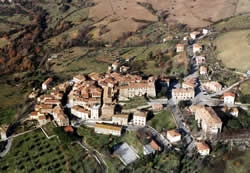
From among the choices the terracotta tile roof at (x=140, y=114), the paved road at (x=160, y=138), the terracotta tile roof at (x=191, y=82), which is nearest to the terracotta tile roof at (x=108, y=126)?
the terracotta tile roof at (x=140, y=114)

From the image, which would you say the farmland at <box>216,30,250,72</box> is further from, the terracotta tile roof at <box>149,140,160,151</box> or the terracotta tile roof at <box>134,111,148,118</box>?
the terracotta tile roof at <box>149,140,160,151</box>

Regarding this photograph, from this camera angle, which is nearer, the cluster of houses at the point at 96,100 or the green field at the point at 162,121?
the green field at the point at 162,121

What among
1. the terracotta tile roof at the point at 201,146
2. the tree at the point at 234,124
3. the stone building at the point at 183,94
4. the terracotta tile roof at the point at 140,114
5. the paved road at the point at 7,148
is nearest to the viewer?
the terracotta tile roof at the point at 201,146

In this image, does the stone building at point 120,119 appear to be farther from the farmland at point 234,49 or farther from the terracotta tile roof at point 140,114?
the farmland at point 234,49

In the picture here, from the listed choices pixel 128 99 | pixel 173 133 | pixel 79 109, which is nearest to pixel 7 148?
pixel 79 109

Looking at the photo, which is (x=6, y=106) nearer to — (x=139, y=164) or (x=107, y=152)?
(x=107, y=152)

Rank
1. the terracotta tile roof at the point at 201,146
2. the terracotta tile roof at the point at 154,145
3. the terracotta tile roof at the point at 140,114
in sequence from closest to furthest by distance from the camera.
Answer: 1. the terracotta tile roof at the point at 201,146
2. the terracotta tile roof at the point at 154,145
3. the terracotta tile roof at the point at 140,114

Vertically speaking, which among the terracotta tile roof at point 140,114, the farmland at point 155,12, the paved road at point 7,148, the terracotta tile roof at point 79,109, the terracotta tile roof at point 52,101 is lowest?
the paved road at point 7,148

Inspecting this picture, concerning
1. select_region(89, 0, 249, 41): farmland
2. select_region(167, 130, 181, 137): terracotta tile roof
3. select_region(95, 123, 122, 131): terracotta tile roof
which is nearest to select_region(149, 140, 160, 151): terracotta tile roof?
select_region(167, 130, 181, 137): terracotta tile roof
